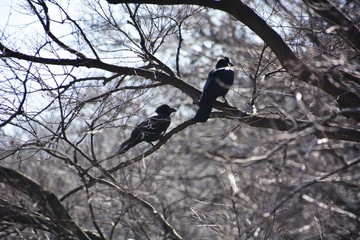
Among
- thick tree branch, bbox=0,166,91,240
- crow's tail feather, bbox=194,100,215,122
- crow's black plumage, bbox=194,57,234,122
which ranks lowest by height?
thick tree branch, bbox=0,166,91,240

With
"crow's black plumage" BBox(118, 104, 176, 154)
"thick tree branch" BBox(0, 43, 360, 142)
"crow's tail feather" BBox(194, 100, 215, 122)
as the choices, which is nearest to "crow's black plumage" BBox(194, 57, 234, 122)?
"crow's tail feather" BBox(194, 100, 215, 122)

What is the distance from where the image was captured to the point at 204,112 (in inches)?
307

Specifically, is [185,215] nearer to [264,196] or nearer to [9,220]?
[264,196]

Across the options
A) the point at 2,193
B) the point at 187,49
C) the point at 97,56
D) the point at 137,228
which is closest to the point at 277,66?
the point at 97,56

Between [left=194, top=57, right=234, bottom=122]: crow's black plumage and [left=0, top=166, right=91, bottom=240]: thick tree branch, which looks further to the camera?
[left=194, top=57, right=234, bottom=122]: crow's black plumage

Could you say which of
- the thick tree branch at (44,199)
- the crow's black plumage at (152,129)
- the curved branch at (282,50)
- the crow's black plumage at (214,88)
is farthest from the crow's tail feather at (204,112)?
the thick tree branch at (44,199)

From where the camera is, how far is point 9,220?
5.51m

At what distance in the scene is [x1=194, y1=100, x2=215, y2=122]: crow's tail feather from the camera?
7.71m

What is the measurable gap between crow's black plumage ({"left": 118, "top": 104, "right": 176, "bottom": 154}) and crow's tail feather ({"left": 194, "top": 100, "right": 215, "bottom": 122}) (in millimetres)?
500

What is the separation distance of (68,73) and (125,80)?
118 centimetres

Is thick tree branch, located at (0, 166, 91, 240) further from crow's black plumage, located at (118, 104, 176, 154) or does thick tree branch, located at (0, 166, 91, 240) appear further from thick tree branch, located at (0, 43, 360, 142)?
crow's black plumage, located at (118, 104, 176, 154)

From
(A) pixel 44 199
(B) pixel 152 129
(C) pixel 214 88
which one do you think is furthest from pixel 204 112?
(A) pixel 44 199

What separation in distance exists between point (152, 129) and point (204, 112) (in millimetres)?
1193

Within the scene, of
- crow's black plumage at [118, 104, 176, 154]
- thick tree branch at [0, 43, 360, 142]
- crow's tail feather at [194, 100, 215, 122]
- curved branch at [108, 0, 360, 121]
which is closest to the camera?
curved branch at [108, 0, 360, 121]
